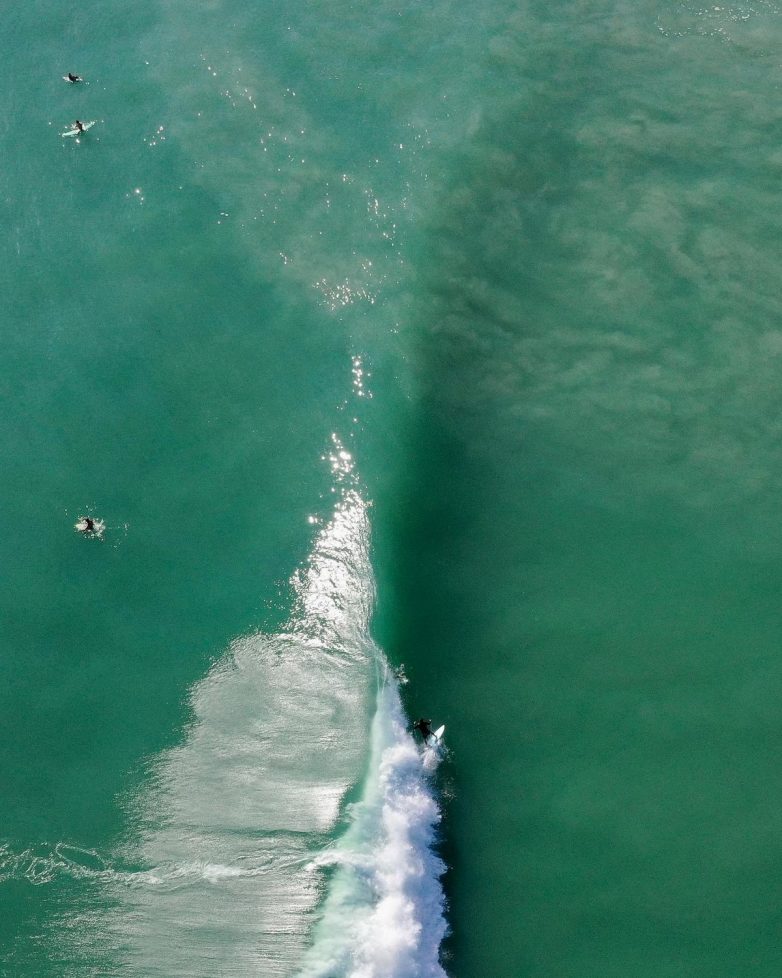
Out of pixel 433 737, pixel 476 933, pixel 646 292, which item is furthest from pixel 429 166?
pixel 476 933

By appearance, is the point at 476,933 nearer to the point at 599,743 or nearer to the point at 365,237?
the point at 599,743

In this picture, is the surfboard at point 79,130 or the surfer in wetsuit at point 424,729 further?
the surfboard at point 79,130

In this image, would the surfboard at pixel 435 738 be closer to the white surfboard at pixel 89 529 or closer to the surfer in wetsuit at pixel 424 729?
the surfer in wetsuit at pixel 424 729

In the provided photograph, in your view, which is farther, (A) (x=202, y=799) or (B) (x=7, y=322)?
(B) (x=7, y=322)

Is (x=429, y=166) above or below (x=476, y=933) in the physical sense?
above

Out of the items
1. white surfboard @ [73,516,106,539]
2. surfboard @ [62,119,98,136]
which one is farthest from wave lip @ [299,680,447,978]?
surfboard @ [62,119,98,136]

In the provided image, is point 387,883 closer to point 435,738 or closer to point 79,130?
point 435,738

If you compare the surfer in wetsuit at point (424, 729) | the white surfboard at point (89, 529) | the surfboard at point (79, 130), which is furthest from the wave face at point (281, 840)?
the surfboard at point (79, 130)

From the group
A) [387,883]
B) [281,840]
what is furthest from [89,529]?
[387,883]
